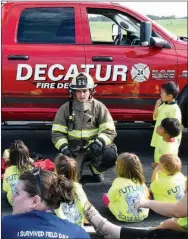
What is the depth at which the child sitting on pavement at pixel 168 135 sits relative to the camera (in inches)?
229

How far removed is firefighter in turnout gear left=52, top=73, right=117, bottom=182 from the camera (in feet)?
20.0

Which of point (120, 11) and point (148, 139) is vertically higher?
point (120, 11)

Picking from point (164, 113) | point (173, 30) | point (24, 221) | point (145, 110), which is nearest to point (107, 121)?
point (164, 113)

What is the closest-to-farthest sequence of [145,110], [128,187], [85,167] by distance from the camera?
[128,187] < [85,167] < [145,110]

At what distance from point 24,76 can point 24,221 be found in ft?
12.5

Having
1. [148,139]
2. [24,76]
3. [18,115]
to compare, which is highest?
[24,76]

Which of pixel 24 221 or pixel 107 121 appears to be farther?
pixel 107 121

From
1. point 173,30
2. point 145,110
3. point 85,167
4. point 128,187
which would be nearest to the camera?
point 128,187

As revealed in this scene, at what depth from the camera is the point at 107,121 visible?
6.12 meters

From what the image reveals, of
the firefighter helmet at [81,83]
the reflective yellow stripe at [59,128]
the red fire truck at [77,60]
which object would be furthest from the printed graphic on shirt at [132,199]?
the red fire truck at [77,60]

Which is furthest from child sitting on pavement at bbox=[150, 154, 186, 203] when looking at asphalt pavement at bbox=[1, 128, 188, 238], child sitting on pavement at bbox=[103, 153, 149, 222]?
asphalt pavement at bbox=[1, 128, 188, 238]

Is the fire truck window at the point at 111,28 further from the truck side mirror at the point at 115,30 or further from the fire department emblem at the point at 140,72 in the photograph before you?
the fire department emblem at the point at 140,72

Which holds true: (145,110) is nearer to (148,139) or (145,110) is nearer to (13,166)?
(148,139)

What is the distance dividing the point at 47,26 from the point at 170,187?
8.82 ft
